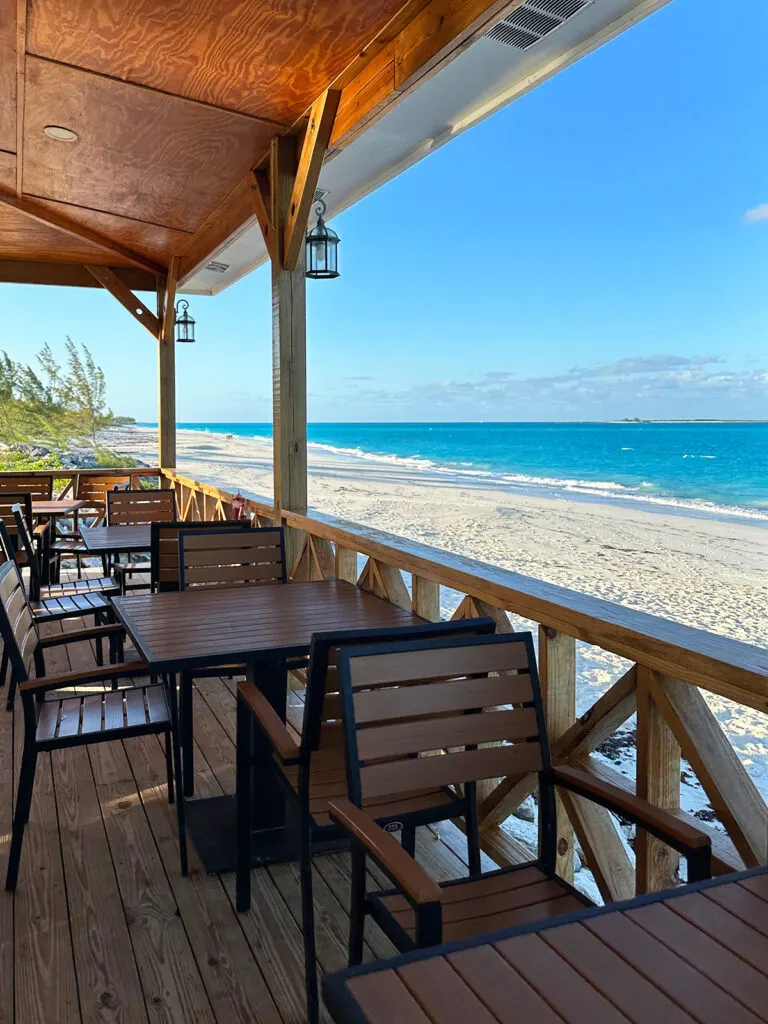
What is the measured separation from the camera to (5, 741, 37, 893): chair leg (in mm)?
2131

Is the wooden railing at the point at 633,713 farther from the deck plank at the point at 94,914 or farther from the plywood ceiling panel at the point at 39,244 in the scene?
the plywood ceiling panel at the point at 39,244

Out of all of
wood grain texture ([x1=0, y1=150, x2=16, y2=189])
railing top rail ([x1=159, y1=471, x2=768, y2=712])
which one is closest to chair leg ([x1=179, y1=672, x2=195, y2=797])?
railing top rail ([x1=159, y1=471, x2=768, y2=712])

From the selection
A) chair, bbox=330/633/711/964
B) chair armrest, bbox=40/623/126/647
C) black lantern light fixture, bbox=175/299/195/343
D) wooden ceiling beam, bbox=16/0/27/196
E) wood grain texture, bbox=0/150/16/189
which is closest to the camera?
chair, bbox=330/633/711/964

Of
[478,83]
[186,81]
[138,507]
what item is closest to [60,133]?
[186,81]

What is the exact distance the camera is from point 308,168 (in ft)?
11.2

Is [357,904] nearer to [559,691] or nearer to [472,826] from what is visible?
[472,826]

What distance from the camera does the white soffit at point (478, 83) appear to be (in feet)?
8.91

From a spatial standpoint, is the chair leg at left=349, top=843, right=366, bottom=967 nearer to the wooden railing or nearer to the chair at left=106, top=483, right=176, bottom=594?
the wooden railing

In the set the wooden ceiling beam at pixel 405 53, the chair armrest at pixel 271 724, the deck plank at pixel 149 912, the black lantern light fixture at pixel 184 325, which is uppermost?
the wooden ceiling beam at pixel 405 53

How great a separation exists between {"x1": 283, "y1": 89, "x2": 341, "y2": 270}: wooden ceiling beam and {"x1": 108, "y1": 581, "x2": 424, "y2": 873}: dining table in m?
1.79

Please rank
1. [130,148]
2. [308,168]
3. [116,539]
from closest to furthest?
[308,168] → [130,148] → [116,539]

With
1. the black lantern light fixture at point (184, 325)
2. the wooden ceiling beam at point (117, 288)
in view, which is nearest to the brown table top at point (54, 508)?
the black lantern light fixture at point (184, 325)

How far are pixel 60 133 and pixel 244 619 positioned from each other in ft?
9.49

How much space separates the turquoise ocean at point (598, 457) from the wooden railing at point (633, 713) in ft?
79.0
